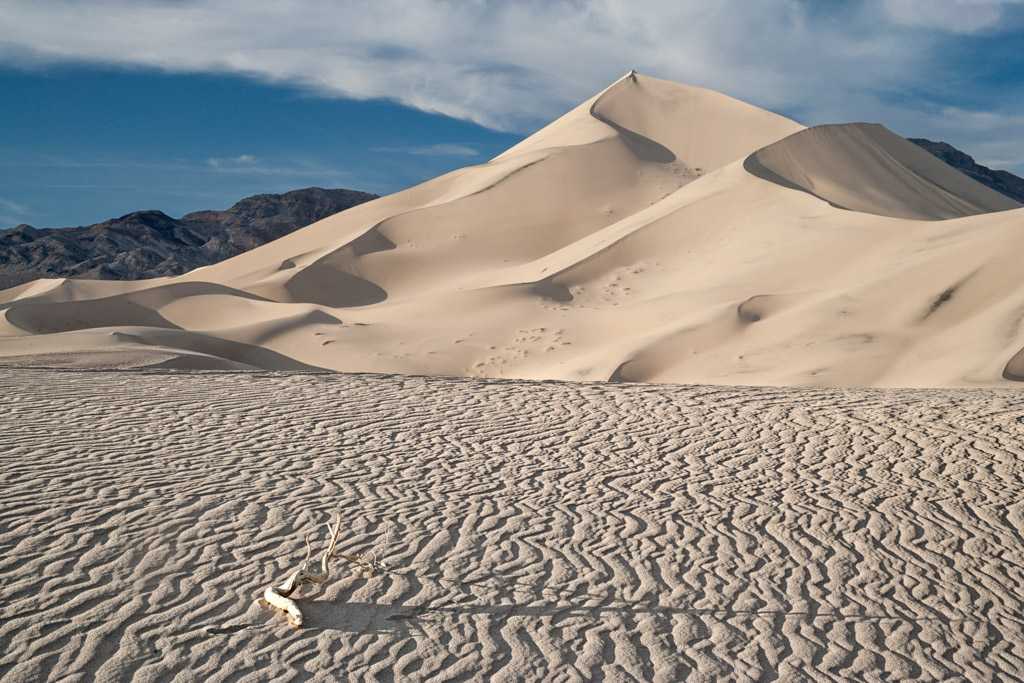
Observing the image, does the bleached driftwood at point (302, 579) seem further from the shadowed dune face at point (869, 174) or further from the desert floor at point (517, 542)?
the shadowed dune face at point (869, 174)

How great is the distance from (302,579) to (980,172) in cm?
8651

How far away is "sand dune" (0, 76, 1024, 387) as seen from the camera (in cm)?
1745

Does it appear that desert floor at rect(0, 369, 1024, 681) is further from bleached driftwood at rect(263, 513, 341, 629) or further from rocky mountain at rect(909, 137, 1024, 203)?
rocky mountain at rect(909, 137, 1024, 203)

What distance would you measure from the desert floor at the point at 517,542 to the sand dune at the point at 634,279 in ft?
22.5

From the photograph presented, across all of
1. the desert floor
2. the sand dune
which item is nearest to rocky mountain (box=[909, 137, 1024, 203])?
the sand dune

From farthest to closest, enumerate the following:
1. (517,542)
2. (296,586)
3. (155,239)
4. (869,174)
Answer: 1. (155,239)
2. (869,174)
3. (517,542)
4. (296,586)

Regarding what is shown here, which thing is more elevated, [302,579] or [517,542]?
[302,579]

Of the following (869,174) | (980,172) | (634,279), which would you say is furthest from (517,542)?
(980,172)

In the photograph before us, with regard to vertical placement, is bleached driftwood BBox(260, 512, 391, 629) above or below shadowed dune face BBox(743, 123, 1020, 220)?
below

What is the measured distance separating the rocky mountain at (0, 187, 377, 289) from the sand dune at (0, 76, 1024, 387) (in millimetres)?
20859

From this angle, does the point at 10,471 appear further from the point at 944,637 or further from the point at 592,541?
the point at 944,637

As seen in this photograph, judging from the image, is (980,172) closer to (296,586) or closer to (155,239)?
(155,239)

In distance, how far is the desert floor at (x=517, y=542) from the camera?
4.65 meters

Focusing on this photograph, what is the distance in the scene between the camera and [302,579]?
17.0 ft
